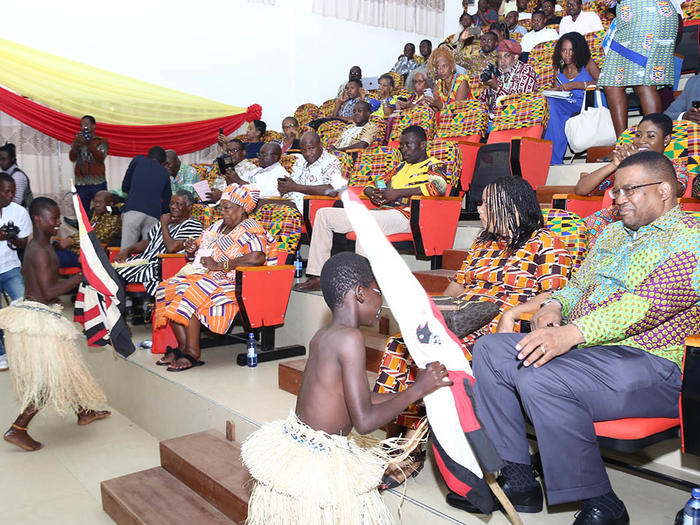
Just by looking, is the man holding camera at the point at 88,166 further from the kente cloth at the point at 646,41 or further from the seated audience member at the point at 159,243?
the kente cloth at the point at 646,41

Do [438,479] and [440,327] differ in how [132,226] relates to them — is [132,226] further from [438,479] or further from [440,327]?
[440,327]

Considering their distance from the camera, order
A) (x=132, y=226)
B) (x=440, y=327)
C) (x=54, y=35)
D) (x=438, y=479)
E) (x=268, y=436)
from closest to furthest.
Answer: (x=440, y=327), (x=268, y=436), (x=438, y=479), (x=132, y=226), (x=54, y=35)

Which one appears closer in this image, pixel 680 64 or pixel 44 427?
pixel 44 427

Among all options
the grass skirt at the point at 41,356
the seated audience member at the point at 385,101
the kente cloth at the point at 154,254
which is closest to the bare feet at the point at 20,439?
the grass skirt at the point at 41,356

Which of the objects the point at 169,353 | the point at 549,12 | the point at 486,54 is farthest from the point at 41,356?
the point at 549,12

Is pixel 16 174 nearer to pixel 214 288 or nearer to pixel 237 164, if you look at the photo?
pixel 237 164

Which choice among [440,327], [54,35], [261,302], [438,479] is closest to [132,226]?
[261,302]

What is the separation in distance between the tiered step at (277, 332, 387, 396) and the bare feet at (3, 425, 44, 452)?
1429mm

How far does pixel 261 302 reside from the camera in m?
3.85

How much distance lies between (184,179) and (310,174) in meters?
2.39

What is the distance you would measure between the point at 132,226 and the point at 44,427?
7.17 ft

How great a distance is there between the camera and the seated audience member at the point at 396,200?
402 centimetres

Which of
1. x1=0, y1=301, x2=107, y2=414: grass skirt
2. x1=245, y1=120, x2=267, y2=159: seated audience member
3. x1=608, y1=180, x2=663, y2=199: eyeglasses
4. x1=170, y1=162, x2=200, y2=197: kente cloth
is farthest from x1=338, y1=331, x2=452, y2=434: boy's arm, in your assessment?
x1=245, y1=120, x2=267, y2=159: seated audience member

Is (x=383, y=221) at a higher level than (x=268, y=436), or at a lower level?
higher
